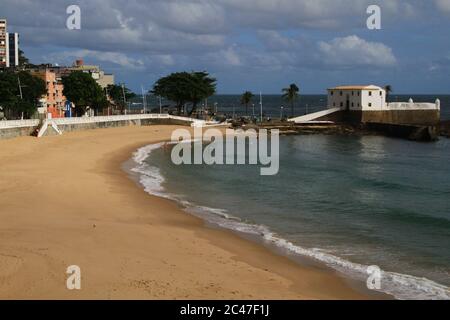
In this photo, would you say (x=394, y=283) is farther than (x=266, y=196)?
No

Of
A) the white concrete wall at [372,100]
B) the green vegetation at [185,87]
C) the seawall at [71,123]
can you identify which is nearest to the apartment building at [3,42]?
the green vegetation at [185,87]

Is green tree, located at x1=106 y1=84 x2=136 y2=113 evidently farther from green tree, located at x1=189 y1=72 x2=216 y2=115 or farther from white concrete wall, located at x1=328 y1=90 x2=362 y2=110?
white concrete wall, located at x1=328 y1=90 x2=362 y2=110

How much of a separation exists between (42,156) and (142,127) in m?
41.0

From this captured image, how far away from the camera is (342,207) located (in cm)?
2897

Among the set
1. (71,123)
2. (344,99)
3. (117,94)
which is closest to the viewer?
(71,123)

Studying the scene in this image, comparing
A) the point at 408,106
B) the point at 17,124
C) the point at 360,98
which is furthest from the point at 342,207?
the point at 408,106

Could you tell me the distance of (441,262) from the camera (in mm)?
18922

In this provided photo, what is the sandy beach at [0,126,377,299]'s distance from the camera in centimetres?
1416

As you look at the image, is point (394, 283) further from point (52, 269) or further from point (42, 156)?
point (42, 156)

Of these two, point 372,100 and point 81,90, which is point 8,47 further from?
point 372,100

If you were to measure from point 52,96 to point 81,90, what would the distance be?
44.3 feet

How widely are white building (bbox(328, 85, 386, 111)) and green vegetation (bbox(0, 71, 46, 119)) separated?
156 feet

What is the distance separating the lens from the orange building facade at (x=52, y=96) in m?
92.7

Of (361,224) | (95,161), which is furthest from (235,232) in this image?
(95,161)
